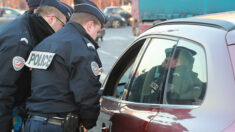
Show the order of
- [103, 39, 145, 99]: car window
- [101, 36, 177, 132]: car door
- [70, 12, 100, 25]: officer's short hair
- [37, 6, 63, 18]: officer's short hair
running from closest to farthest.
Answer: [101, 36, 177, 132]: car door
[70, 12, 100, 25]: officer's short hair
[103, 39, 145, 99]: car window
[37, 6, 63, 18]: officer's short hair

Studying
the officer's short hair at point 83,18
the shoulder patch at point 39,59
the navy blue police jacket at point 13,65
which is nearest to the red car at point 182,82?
the officer's short hair at point 83,18

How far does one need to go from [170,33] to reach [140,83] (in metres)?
0.45

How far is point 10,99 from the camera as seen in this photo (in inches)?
115

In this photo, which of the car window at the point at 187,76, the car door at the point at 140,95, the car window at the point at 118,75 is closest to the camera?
the car window at the point at 187,76

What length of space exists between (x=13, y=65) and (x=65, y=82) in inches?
21.8

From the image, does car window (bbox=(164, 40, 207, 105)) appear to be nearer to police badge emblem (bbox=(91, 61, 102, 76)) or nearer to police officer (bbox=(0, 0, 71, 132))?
police badge emblem (bbox=(91, 61, 102, 76))

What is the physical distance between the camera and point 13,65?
2900 mm

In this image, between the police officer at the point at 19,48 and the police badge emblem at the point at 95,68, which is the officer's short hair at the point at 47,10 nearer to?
the police officer at the point at 19,48

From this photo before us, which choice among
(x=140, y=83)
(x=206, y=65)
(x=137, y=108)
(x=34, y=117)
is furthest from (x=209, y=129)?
(x=34, y=117)

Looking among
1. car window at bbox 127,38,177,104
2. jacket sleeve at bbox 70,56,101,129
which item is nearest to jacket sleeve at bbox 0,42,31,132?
jacket sleeve at bbox 70,56,101,129

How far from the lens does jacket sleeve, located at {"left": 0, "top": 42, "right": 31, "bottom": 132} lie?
288 cm

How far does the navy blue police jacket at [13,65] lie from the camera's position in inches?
114

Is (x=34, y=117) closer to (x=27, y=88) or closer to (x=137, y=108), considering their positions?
(x=27, y=88)

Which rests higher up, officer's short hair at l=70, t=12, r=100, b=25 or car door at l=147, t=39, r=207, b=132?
officer's short hair at l=70, t=12, r=100, b=25
